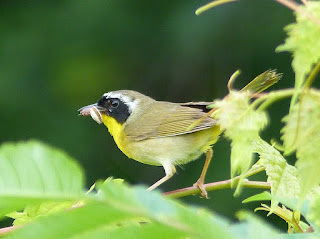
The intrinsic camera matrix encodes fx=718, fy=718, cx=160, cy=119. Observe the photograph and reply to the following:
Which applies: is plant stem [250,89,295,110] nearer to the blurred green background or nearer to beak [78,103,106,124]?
beak [78,103,106,124]

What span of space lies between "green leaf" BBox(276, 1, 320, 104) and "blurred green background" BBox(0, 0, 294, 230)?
191 inches

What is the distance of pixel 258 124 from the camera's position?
0.61m

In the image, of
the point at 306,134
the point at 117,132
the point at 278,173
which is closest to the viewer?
the point at 306,134

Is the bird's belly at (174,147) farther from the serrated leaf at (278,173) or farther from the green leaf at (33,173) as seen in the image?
the green leaf at (33,173)

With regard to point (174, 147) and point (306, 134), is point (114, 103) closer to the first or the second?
point (174, 147)

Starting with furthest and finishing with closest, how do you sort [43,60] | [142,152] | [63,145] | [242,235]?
[43,60] → [63,145] → [142,152] → [242,235]

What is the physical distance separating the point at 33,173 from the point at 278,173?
50cm

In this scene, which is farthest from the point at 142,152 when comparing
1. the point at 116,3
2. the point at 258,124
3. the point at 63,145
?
the point at 116,3

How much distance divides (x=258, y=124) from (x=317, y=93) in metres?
0.06

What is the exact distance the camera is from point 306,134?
58 cm

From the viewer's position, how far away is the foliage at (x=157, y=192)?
465 millimetres

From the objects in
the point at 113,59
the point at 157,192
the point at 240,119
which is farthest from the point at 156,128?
the point at 113,59

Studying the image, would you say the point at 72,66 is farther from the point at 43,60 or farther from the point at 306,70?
the point at 306,70

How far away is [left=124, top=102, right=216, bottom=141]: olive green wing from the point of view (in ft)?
8.70
